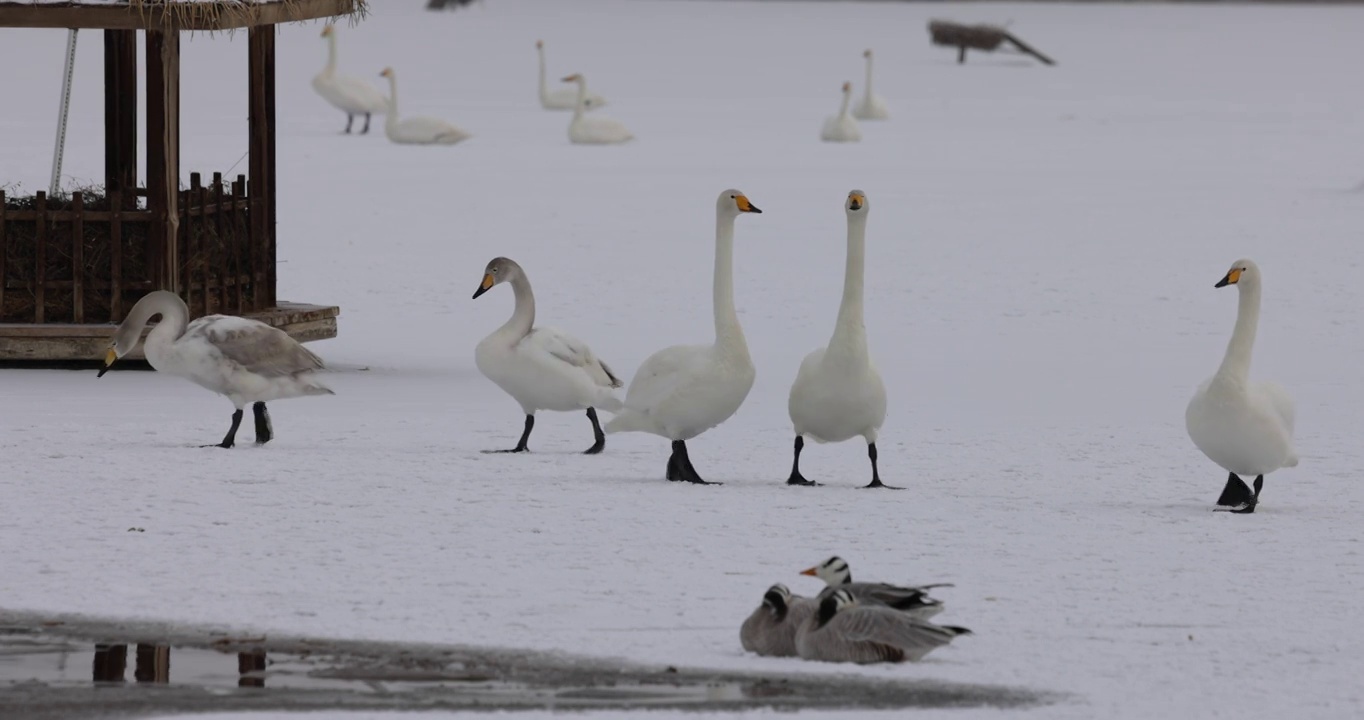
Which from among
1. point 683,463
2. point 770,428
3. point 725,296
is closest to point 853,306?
point 725,296

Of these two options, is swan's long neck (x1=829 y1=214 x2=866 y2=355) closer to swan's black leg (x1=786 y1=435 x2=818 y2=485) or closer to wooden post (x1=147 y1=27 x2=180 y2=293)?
swan's black leg (x1=786 y1=435 x2=818 y2=485)

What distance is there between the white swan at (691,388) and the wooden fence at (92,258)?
3628mm

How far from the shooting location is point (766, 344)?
40.6 ft

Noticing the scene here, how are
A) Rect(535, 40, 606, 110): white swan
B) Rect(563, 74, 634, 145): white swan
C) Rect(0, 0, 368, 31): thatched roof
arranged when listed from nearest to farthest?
Rect(0, 0, 368, 31): thatched roof
Rect(563, 74, 634, 145): white swan
Rect(535, 40, 606, 110): white swan

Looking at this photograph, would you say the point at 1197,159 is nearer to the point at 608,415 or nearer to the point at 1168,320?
the point at 1168,320

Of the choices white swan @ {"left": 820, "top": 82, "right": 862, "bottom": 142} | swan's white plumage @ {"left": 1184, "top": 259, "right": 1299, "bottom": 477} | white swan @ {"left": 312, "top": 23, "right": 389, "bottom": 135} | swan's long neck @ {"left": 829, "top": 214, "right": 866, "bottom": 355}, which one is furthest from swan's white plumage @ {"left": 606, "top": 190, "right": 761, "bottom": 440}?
white swan @ {"left": 312, "top": 23, "right": 389, "bottom": 135}

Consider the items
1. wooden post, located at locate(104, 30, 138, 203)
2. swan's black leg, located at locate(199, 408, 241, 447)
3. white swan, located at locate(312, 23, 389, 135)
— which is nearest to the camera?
swan's black leg, located at locate(199, 408, 241, 447)

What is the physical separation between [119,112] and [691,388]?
5367 mm

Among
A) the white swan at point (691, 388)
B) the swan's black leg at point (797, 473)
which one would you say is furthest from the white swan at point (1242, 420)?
the white swan at point (691, 388)

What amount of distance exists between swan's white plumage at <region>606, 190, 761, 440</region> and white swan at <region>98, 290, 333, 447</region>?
1.39m

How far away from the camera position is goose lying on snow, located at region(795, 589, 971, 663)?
559cm

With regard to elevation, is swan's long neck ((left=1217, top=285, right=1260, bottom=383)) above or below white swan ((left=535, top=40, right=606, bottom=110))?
below

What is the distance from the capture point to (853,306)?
7.98 m

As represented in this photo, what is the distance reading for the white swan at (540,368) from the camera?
8664 millimetres
